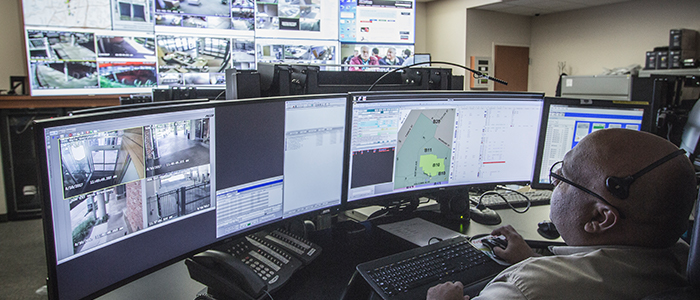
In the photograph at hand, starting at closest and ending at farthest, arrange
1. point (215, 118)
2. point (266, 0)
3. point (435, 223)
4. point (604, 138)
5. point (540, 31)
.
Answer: point (604, 138) < point (215, 118) < point (435, 223) < point (266, 0) < point (540, 31)

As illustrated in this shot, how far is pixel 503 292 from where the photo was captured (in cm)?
81

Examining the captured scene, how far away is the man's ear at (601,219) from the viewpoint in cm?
Answer: 85

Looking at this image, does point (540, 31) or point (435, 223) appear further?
point (540, 31)

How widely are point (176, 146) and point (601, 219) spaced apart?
95cm

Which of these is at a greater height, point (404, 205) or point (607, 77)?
point (607, 77)

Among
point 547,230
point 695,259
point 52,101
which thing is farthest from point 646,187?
point 52,101

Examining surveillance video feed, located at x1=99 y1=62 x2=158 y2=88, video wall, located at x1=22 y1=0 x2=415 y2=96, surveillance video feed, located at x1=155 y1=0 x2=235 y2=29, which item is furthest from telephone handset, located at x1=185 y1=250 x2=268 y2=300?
surveillance video feed, located at x1=155 y1=0 x2=235 y2=29

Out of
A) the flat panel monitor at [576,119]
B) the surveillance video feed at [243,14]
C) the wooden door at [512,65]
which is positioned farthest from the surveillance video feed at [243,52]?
the wooden door at [512,65]

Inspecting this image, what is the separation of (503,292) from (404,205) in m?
0.89

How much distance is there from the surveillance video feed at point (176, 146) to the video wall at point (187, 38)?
265cm

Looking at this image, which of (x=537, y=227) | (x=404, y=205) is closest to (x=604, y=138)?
(x=537, y=227)

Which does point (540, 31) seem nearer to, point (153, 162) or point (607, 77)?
point (607, 77)

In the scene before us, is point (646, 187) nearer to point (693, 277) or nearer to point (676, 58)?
point (693, 277)

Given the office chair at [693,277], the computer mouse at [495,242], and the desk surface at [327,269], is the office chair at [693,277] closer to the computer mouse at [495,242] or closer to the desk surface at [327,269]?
the computer mouse at [495,242]
